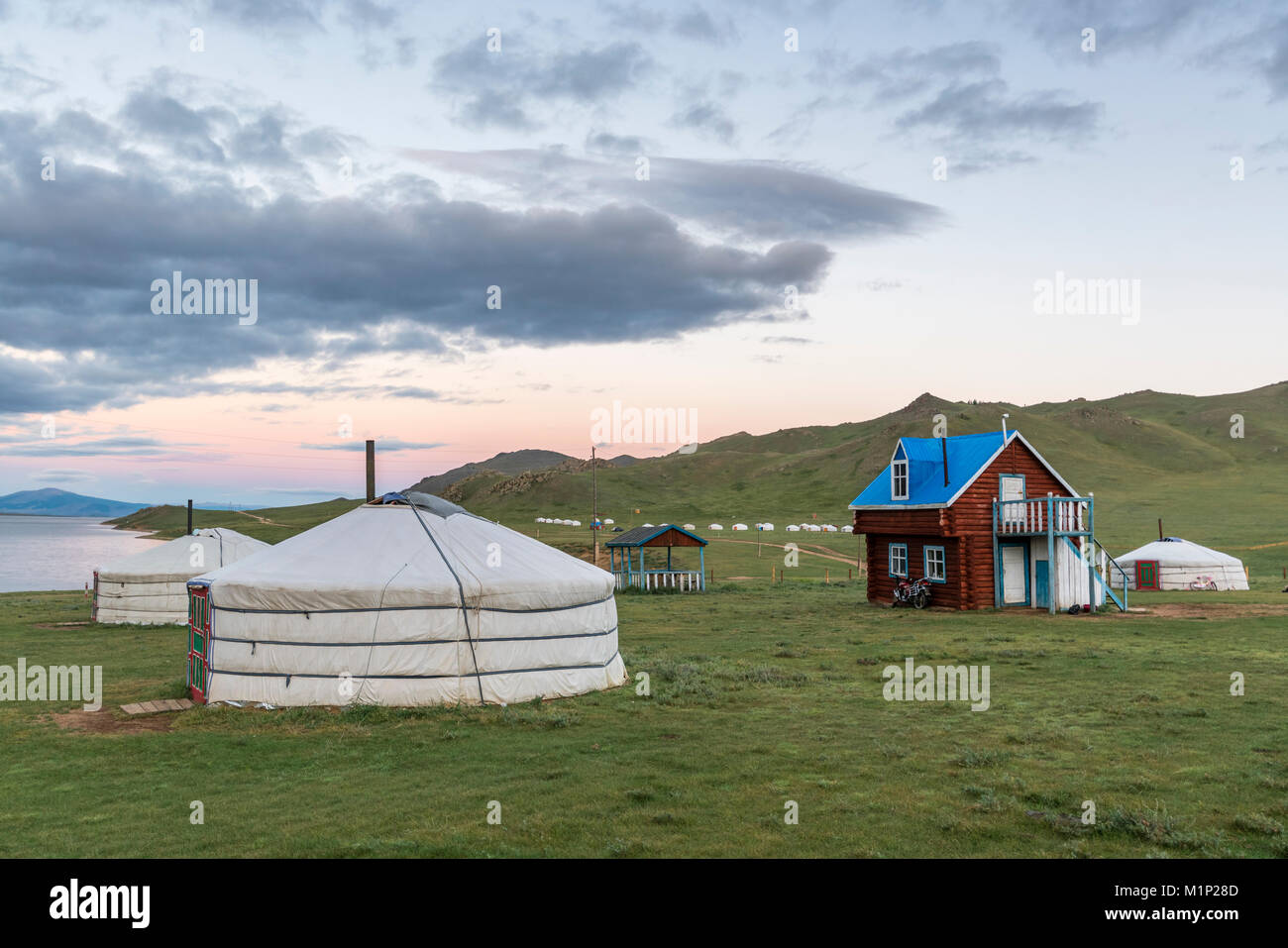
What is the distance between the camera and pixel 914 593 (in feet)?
97.8

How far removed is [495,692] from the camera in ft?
46.7

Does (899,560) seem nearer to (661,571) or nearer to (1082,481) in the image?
(661,571)

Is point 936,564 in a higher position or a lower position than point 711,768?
higher

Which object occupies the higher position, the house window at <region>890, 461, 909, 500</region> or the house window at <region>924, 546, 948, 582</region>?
the house window at <region>890, 461, 909, 500</region>

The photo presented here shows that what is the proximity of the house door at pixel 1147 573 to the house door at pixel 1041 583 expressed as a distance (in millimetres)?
11544

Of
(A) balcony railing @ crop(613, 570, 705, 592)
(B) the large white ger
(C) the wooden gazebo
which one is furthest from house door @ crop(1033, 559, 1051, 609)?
(B) the large white ger

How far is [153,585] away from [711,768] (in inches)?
943

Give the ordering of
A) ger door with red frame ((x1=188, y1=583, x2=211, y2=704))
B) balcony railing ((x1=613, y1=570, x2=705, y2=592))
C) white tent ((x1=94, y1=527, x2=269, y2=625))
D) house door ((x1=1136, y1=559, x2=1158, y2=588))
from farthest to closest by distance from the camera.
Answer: balcony railing ((x1=613, y1=570, x2=705, y2=592))
house door ((x1=1136, y1=559, x2=1158, y2=588))
white tent ((x1=94, y1=527, x2=269, y2=625))
ger door with red frame ((x1=188, y1=583, x2=211, y2=704))

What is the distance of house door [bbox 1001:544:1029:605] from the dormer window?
3.82 meters

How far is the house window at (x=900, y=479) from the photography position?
1225 inches

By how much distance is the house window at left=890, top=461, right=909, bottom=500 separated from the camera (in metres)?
31.1

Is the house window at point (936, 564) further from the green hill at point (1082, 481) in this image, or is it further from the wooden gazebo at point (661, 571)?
the green hill at point (1082, 481)

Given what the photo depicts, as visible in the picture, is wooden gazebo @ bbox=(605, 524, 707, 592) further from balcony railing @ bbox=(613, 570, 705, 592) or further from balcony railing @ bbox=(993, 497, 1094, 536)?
balcony railing @ bbox=(993, 497, 1094, 536)

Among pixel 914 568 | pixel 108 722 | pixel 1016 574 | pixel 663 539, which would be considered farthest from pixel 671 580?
pixel 108 722
